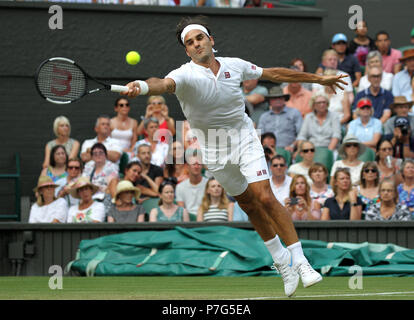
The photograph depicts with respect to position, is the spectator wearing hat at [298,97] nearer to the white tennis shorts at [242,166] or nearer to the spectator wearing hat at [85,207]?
the spectator wearing hat at [85,207]

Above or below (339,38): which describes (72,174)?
below

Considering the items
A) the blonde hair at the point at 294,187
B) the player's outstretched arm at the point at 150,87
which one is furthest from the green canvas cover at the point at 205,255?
the player's outstretched arm at the point at 150,87

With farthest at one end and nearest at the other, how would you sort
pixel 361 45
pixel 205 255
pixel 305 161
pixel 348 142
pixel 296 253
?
pixel 361 45 → pixel 305 161 → pixel 348 142 → pixel 205 255 → pixel 296 253

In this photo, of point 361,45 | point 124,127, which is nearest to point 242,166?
point 124,127

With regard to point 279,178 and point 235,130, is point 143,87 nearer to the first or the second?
point 235,130

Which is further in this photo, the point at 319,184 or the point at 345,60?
the point at 345,60

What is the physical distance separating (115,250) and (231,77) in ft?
13.4

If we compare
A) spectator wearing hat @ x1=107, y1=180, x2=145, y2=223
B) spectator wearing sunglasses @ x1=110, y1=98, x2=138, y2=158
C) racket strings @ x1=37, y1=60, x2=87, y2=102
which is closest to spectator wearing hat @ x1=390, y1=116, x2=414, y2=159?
spectator wearing hat @ x1=107, y1=180, x2=145, y2=223

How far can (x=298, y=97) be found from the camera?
1359cm

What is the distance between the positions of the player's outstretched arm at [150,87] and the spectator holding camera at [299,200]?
4.77 metres

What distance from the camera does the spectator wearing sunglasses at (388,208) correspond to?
35.2ft

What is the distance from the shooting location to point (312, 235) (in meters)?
10.6

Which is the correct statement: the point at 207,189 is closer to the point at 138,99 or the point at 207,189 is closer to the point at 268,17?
the point at 138,99

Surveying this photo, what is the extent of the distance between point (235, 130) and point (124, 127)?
6244 mm
